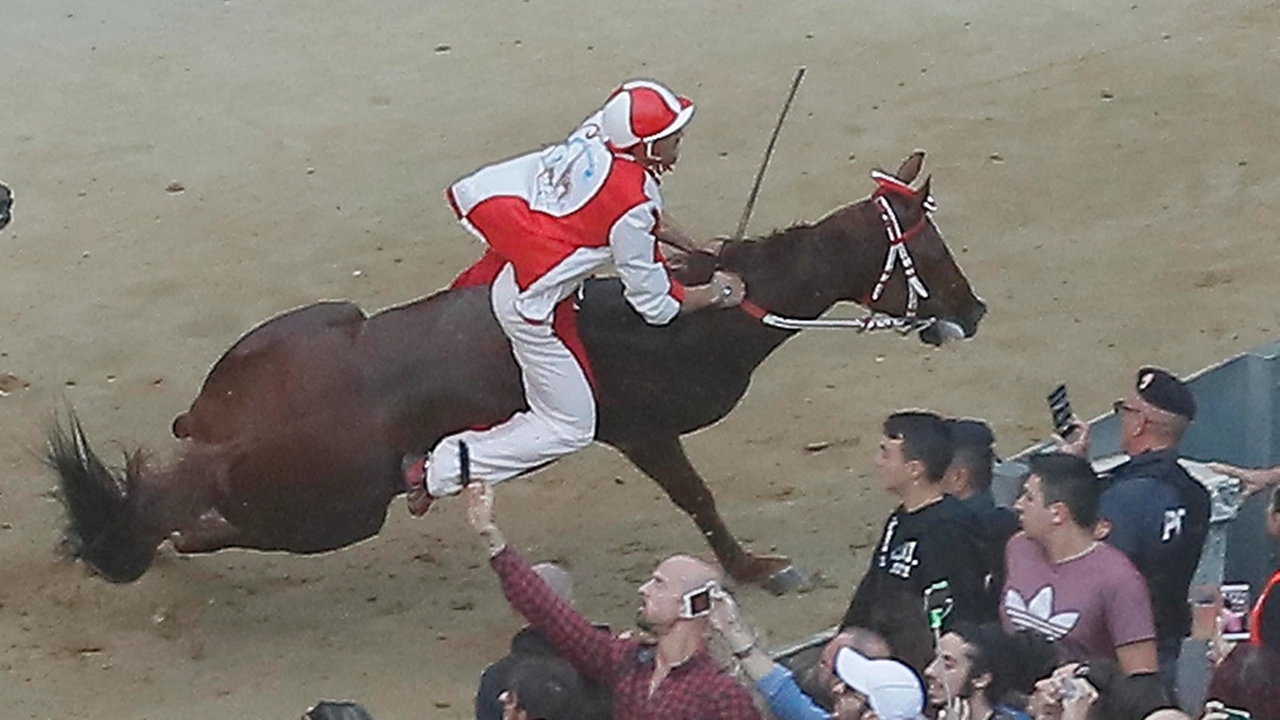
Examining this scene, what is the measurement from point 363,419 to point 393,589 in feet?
3.31

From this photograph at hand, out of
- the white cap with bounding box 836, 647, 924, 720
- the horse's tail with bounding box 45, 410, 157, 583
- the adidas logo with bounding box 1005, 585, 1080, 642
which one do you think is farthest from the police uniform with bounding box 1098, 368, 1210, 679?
the horse's tail with bounding box 45, 410, 157, 583

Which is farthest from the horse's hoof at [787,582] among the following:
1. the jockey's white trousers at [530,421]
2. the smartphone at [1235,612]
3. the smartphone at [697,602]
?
the smartphone at [697,602]

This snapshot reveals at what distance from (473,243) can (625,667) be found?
552cm

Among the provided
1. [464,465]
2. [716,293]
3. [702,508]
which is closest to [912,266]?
[716,293]

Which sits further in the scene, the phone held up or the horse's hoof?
the horse's hoof

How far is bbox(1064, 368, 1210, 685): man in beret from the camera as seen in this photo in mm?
5617

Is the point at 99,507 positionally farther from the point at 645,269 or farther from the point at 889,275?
the point at 889,275

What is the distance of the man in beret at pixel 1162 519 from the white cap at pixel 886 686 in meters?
0.98

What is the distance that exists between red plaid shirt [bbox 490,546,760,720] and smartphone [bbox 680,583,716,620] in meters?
0.11

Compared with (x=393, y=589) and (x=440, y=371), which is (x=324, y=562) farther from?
(x=440, y=371)

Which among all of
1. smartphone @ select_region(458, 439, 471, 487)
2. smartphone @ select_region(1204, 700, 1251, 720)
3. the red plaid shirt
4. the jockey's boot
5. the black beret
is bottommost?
the jockey's boot

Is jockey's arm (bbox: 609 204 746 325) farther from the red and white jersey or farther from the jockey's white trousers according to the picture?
the jockey's white trousers

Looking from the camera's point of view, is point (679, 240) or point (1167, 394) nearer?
point (1167, 394)

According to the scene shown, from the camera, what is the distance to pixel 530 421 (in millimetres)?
6852
